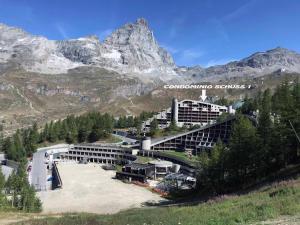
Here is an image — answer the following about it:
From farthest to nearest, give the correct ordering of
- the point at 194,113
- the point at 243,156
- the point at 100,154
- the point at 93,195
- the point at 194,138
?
the point at 194,113
the point at 100,154
the point at 194,138
the point at 93,195
the point at 243,156

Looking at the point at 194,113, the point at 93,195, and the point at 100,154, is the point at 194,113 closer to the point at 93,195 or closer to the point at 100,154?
the point at 100,154

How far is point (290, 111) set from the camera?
56.0m

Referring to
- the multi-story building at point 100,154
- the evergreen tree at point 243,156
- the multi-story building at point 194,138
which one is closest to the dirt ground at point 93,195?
the evergreen tree at point 243,156

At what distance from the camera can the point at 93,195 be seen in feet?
249

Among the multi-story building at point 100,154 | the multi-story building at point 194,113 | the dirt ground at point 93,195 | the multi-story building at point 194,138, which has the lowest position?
the dirt ground at point 93,195

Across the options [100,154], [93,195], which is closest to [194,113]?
[100,154]

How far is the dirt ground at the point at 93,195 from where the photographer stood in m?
65.2

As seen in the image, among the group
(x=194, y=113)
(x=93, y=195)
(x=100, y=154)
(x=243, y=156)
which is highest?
(x=194, y=113)

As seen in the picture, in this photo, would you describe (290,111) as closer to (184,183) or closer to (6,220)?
(184,183)

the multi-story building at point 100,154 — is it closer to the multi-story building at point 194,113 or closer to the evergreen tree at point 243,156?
the multi-story building at point 194,113

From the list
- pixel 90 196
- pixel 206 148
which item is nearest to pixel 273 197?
pixel 90 196

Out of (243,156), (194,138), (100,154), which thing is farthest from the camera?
(100,154)

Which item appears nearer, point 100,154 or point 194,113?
point 100,154

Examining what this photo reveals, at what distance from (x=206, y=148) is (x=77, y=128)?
→ 171 feet
